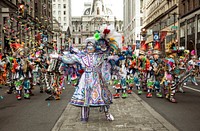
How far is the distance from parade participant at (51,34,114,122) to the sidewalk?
0.33 m

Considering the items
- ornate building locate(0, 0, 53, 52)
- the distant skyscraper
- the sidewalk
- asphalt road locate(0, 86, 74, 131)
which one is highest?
the distant skyscraper

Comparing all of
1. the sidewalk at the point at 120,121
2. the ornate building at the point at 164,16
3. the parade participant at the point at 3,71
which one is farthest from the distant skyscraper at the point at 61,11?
the sidewalk at the point at 120,121

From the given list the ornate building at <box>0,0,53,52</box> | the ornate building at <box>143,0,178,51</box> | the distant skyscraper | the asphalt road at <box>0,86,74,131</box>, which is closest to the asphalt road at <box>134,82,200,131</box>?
the asphalt road at <box>0,86,74,131</box>

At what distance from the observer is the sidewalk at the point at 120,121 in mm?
7043

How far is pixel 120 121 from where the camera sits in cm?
780

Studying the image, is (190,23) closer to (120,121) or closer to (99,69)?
(99,69)

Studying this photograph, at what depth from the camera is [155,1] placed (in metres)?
60.5

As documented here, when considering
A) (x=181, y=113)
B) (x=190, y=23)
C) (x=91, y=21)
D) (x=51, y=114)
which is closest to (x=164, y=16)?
(x=190, y=23)

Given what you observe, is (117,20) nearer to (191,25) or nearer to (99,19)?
(99,19)

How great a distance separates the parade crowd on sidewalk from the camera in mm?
7867

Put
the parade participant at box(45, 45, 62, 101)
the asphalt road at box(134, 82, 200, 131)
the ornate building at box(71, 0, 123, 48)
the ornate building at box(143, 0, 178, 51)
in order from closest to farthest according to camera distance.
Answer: the asphalt road at box(134, 82, 200, 131)
the parade participant at box(45, 45, 62, 101)
the ornate building at box(143, 0, 178, 51)
the ornate building at box(71, 0, 123, 48)

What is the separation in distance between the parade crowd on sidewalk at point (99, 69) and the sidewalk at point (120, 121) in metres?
Answer: 0.29

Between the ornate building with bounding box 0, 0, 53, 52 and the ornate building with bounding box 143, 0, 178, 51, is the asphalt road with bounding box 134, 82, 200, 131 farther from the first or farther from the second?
the ornate building with bounding box 143, 0, 178, 51

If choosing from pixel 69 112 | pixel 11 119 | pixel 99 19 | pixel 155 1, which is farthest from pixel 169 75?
pixel 99 19
